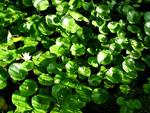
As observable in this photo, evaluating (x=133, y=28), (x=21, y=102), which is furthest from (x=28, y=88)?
(x=133, y=28)

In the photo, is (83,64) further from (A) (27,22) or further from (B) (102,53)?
(A) (27,22)

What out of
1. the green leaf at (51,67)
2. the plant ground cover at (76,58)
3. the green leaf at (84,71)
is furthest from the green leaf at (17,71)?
the green leaf at (84,71)

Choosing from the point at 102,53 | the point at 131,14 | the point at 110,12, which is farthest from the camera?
the point at 110,12

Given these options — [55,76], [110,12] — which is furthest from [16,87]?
[110,12]

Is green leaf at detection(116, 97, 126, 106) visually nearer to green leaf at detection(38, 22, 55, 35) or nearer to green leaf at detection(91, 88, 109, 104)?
green leaf at detection(91, 88, 109, 104)

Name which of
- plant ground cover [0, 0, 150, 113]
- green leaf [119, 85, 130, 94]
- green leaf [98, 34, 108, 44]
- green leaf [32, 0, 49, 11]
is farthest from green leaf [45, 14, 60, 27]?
green leaf [119, 85, 130, 94]

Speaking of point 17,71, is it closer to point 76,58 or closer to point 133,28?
point 76,58

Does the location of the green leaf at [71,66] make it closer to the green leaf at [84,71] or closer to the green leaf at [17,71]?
the green leaf at [84,71]
